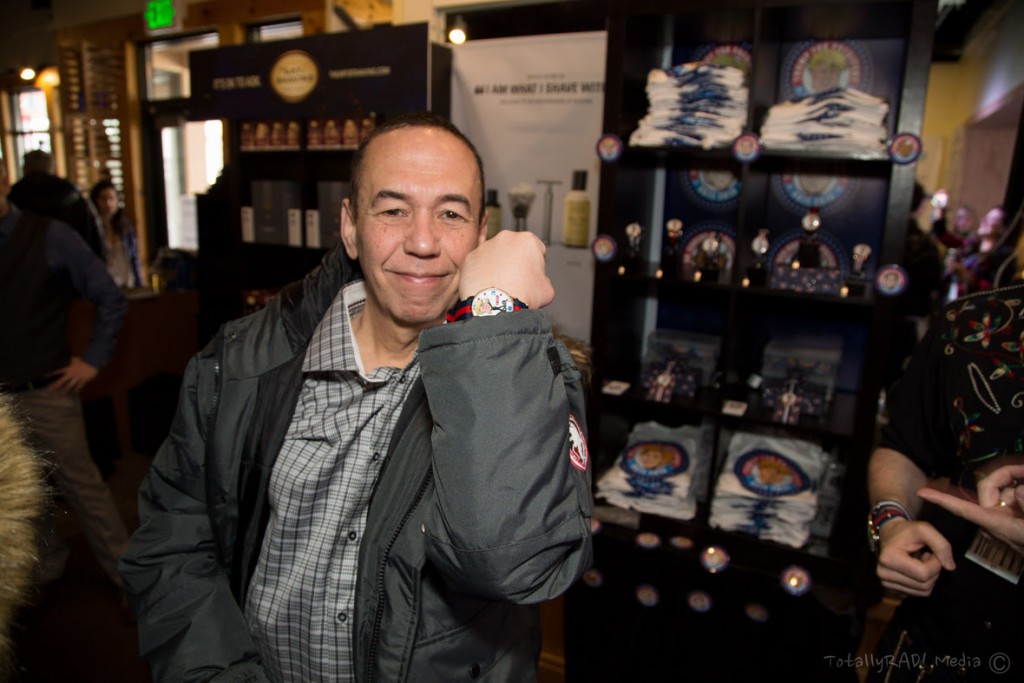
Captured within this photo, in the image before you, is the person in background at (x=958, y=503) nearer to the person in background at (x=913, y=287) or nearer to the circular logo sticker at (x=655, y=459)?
the circular logo sticker at (x=655, y=459)

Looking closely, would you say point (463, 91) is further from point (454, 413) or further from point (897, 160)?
point (454, 413)

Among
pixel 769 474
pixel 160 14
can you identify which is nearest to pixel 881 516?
pixel 769 474

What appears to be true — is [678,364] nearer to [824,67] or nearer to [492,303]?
[824,67]

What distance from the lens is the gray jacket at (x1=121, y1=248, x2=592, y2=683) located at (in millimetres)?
897

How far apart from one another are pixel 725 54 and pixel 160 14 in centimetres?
577

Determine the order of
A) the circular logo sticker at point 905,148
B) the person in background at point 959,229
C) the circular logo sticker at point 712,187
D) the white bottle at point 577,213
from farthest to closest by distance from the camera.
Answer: the person in background at point 959,229, the white bottle at point 577,213, the circular logo sticker at point 712,187, the circular logo sticker at point 905,148

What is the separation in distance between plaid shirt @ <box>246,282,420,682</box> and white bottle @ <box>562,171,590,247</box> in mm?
1914

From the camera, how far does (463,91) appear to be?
345 centimetres

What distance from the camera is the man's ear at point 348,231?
140cm

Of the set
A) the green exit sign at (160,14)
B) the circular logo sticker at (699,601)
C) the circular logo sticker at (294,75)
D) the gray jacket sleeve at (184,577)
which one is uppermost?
the green exit sign at (160,14)

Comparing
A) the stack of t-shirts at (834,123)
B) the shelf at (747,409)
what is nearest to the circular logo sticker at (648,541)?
the shelf at (747,409)

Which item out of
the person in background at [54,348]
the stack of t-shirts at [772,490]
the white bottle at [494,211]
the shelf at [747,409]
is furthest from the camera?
the white bottle at [494,211]

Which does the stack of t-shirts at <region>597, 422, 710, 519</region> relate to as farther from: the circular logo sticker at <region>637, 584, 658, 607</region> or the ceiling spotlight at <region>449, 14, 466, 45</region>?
the ceiling spotlight at <region>449, 14, 466, 45</region>

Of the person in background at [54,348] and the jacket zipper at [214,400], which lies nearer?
the jacket zipper at [214,400]
